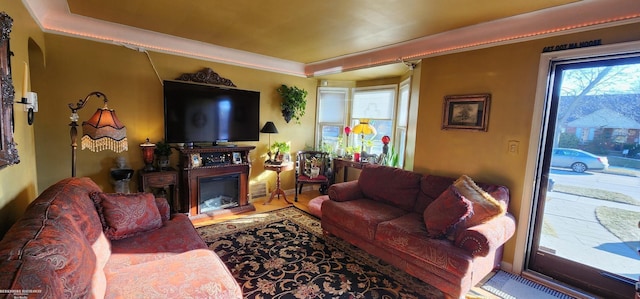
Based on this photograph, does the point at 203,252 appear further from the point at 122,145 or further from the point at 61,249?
the point at 122,145

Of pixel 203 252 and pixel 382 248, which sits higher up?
pixel 203 252

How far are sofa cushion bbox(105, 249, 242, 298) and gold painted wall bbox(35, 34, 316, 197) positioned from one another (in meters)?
2.33

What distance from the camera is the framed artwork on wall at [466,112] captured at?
110 inches

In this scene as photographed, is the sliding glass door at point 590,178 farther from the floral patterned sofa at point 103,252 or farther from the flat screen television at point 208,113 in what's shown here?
the flat screen television at point 208,113

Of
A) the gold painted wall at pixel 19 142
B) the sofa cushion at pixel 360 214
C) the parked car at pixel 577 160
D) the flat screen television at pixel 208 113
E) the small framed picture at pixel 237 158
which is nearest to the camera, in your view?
the gold painted wall at pixel 19 142

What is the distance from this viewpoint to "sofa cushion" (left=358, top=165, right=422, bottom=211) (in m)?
3.07

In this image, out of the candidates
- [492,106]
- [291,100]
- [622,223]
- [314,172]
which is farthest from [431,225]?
[291,100]

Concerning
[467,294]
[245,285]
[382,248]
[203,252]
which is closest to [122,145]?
[203,252]

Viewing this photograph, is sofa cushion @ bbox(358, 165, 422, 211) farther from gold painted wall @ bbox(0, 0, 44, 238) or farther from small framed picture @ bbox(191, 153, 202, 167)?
gold painted wall @ bbox(0, 0, 44, 238)

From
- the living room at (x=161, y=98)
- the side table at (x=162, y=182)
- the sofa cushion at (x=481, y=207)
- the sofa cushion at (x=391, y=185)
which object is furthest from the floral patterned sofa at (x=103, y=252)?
the sofa cushion at (x=391, y=185)

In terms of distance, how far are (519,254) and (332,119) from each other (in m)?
3.51

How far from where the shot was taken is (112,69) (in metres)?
3.23

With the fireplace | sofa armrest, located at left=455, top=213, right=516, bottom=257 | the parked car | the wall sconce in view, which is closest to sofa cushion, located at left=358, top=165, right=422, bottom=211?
sofa armrest, located at left=455, top=213, right=516, bottom=257

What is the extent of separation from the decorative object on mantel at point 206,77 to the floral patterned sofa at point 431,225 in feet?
7.64
